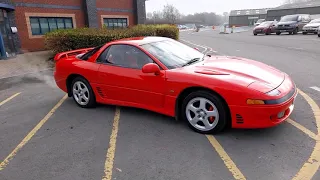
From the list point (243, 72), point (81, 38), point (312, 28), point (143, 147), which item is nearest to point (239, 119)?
point (243, 72)

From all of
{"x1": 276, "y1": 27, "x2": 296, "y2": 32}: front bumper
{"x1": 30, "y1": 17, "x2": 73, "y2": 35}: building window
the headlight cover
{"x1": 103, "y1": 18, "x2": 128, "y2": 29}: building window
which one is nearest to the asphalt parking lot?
the headlight cover

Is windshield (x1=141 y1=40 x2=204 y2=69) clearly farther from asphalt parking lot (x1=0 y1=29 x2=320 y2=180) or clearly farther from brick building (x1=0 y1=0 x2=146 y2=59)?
brick building (x1=0 y1=0 x2=146 y2=59)

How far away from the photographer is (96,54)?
468 centimetres

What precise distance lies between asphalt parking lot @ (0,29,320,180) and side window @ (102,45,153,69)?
3.02 ft

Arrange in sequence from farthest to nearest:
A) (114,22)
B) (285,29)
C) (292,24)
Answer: (285,29)
(292,24)
(114,22)

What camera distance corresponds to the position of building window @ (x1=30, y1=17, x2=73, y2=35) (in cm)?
1488

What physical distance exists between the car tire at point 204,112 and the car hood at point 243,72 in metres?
0.34

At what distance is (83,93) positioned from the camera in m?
4.84

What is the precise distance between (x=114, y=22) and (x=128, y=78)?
16.7 m

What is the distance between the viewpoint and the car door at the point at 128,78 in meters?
3.80

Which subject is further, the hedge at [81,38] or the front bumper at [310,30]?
the front bumper at [310,30]

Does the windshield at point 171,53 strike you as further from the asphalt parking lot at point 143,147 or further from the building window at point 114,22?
the building window at point 114,22

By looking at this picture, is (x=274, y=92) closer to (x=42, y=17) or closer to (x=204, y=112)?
(x=204, y=112)

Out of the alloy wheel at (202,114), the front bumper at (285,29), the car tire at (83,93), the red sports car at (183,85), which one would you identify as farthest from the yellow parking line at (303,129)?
the front bumper at (285,29)
